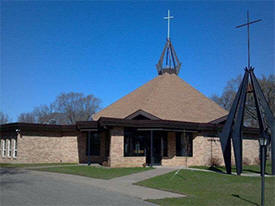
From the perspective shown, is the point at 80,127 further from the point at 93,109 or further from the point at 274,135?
the point at 93,109

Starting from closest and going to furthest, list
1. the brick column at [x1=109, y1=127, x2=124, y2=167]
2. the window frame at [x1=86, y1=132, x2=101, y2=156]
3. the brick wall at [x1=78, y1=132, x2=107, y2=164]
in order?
the brick column at [x1=109, y1=127, x2=124, y2=167] → the brick wall at [x1=78, y1=132, x2=107, y2=164] → the window frame at [x1=86, y1=132, x2=101, y2=156]

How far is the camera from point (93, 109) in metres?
65.3

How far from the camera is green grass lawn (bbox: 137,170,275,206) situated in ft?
33.9

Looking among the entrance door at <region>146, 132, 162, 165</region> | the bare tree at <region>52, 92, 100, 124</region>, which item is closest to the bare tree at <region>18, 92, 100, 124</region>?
the bare tree at <region>52, 92, 100, 124</region>

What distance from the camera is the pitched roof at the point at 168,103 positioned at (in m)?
25.8

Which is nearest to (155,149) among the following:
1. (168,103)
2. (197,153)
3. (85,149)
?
A: (197,153)

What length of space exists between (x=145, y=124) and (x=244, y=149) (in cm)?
1019

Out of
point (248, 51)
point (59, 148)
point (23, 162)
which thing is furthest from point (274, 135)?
point (23, 162)

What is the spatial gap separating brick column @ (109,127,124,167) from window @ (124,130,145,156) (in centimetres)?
79

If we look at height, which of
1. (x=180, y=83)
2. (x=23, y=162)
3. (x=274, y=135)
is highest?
(x=180, y=83)

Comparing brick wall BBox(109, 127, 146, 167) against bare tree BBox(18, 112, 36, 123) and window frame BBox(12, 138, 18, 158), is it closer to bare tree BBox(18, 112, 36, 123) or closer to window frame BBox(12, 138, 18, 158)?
window frame BBox(12, 138, 18, 158)

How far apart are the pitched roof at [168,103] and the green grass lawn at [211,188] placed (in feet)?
27.6

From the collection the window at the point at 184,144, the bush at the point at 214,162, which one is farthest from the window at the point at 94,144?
the bush at the point at 214,162

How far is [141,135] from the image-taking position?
77.4 feet
